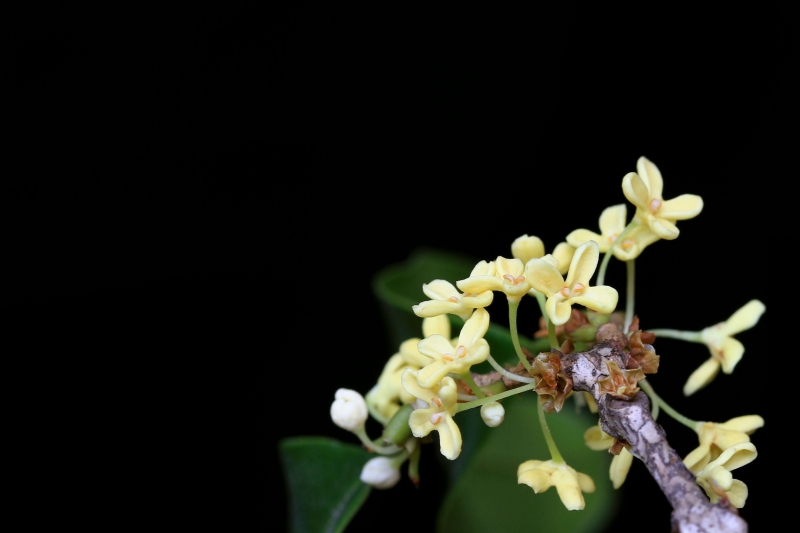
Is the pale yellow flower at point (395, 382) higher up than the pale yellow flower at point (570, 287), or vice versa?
the pale yellow flower at point (570, 287)

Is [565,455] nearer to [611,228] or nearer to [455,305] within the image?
[611,228]

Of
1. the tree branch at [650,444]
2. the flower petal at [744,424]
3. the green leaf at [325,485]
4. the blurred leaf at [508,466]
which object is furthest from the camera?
the blurred leaf at [508,466]

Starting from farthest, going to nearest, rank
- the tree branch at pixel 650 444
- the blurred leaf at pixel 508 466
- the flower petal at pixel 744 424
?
1. the blurred leaf at pixel 508 466
2. the flower petal at pixel 744 424
3. the tree branch at pixel 650 444

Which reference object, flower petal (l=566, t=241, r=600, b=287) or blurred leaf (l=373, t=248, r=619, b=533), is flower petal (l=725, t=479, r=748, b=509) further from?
blurred leaf (l=373, t=248, r=619, b=533)

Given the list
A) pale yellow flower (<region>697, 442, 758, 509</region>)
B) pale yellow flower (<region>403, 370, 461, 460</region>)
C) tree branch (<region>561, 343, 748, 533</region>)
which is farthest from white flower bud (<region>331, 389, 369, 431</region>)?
pale yellow flower (<region>697, 442, 758, 509</region>)

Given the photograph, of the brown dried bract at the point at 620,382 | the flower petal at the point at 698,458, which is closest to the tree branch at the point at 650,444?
the brown dried bract at the point at 620,382

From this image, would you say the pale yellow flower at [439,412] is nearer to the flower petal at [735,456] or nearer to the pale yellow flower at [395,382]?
the pale yellow flower at [395,382]

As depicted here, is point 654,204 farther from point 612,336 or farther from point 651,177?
point 612,336

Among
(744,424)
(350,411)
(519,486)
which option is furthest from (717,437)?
(519,486)
